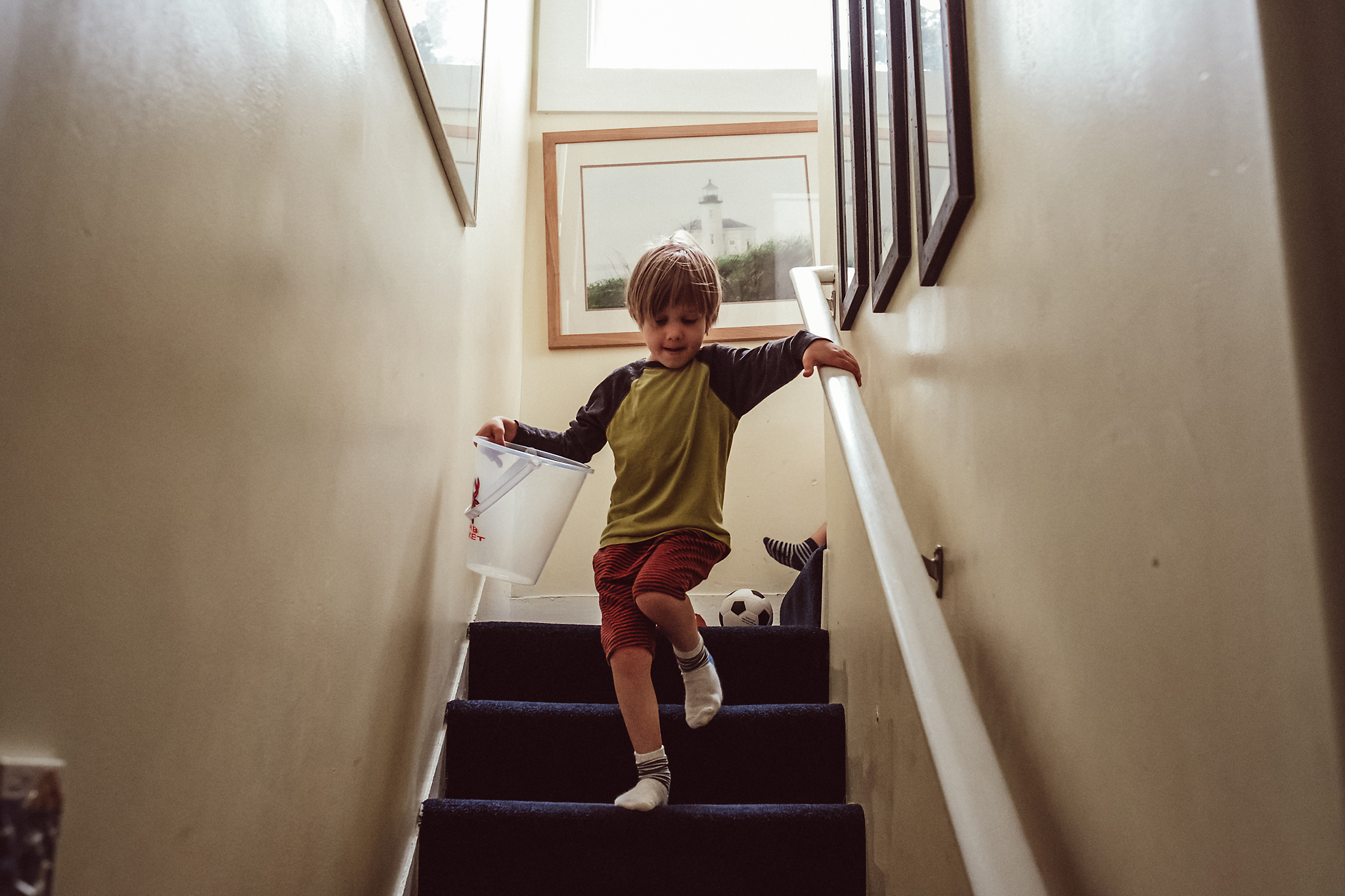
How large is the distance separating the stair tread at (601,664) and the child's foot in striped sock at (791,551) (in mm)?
657

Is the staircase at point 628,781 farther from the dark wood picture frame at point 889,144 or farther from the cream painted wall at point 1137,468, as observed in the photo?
the dark wood picture frame at point 889,144

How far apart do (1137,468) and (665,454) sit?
51.2 inches

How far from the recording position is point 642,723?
64.7 inches

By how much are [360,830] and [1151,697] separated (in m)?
1.12

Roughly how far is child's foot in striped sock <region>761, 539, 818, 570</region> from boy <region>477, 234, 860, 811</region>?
2.78ft

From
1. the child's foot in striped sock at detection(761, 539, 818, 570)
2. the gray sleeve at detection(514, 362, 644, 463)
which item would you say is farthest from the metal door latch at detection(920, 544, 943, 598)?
the child's foot in striped sock at detection(761, 539, 818, 570)

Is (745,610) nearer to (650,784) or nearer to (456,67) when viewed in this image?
(650,784)

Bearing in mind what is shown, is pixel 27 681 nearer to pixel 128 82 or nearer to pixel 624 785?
pixel 128 82

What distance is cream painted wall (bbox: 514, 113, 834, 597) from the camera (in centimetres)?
293

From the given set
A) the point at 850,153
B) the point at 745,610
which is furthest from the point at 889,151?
the point at 745,610

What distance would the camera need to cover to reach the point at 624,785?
5.74 ft

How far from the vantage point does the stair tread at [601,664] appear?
78.7 inches

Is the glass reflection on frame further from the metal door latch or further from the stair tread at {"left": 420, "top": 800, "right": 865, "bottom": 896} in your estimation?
the stair tread at {"left": 420, "top": 800, "right": 865, "bottom": 896}

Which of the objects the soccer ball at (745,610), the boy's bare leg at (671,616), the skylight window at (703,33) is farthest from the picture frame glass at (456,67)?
the skylight window at (703,33)
